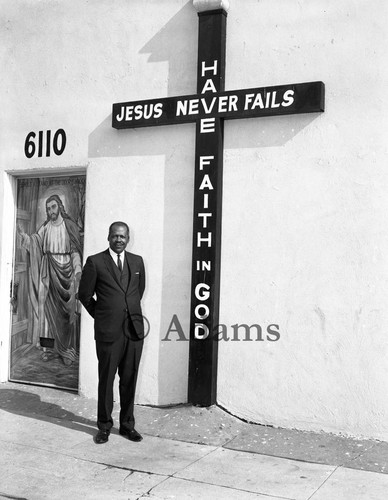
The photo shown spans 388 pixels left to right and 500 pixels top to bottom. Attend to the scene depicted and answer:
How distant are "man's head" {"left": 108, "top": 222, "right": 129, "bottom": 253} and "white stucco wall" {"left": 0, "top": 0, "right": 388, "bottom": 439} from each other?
2.81 feet

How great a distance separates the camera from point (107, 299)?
220 inches

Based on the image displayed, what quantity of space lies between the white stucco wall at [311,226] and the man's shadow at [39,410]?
4.28 ft

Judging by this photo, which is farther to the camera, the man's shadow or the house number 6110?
the house number 6110

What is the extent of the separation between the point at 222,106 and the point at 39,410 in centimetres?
341

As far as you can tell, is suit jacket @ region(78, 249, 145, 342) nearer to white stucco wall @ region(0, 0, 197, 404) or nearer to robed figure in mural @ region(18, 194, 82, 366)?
white stucco wall @ region(0, 0, 197, 404)

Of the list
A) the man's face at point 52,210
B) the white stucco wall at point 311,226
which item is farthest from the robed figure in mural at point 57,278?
the white stucco wall at point 311,226

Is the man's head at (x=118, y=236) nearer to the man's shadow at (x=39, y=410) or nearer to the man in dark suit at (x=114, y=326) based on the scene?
the man in dark suit at (x=114, y=326)

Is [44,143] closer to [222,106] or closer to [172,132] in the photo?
[172,132]

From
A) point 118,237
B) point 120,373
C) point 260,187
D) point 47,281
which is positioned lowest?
Result: point 120,373

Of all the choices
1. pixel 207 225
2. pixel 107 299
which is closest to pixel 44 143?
pixel 207 225

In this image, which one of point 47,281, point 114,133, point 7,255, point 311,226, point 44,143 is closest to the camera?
point 311,226

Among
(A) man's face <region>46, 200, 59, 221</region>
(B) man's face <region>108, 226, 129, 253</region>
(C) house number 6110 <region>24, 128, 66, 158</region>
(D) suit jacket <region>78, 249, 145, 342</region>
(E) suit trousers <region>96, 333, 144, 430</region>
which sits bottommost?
(E) suit trousers <region>96, 333, 144, 430</region>

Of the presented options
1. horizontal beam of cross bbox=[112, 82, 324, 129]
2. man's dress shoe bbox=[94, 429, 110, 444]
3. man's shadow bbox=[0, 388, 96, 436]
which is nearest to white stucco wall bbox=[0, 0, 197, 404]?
horizontal beam of cross bbox=[112, 82, 324, 129]

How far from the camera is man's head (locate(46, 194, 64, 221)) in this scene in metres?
7.23
